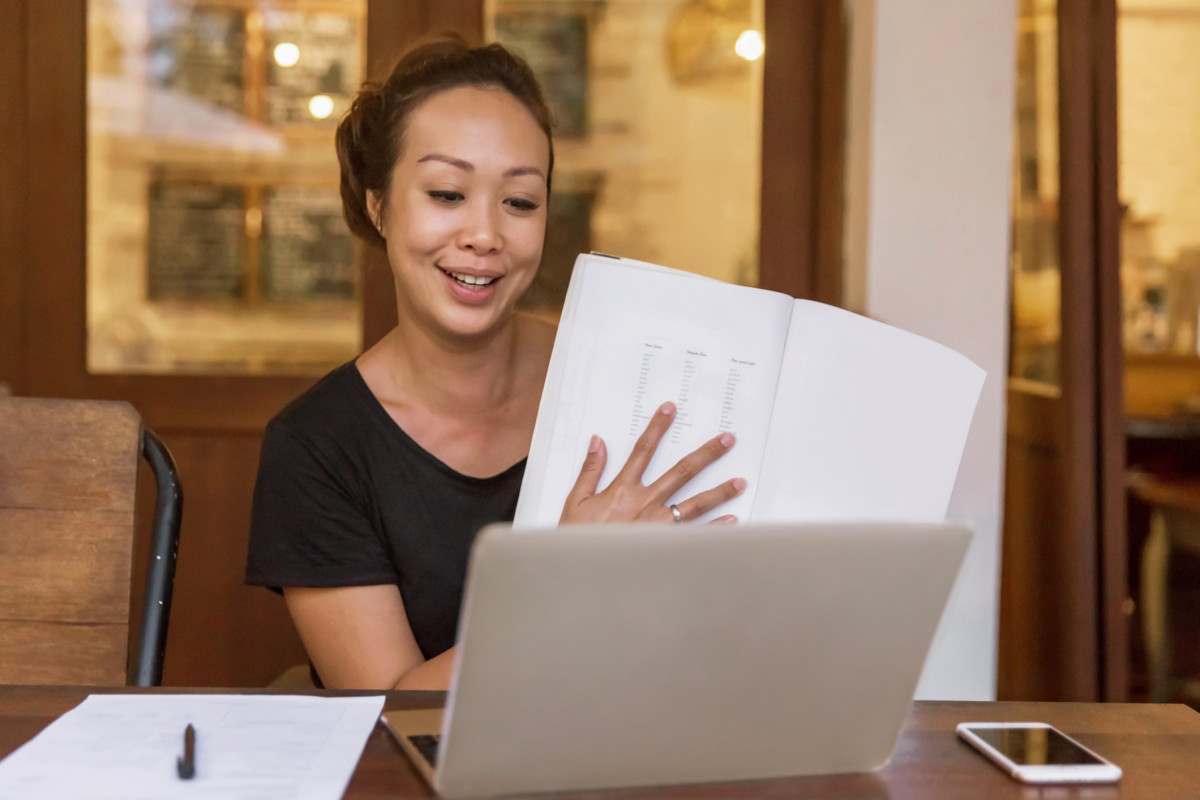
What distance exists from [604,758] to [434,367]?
87 centimetres

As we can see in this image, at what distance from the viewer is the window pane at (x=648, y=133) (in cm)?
240

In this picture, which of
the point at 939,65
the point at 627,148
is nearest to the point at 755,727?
the point at 939,65

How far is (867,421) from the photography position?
881mm

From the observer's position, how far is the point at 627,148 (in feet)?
8.14

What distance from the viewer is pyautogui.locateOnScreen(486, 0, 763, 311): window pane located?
7.89 feet

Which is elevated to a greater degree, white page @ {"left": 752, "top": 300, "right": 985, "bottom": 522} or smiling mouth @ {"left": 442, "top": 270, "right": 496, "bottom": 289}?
smiling mouth @ {"left": 442, "top": 270, "right": 496, "bottom": 289}

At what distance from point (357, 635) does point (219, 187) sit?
4.91 ft

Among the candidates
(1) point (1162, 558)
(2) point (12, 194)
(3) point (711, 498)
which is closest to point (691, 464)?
(3) point (711, 498)

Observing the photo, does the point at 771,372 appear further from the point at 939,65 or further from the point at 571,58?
the point at 571,58

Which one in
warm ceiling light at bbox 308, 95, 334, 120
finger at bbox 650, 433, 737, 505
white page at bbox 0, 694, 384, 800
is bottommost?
white page at bbox 0, 694, 384, 800

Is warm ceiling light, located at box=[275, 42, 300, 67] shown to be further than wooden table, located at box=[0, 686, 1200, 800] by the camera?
Yes

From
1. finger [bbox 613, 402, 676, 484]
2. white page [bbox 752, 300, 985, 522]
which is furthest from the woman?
white page [bbox 752, 300, 985, 522]

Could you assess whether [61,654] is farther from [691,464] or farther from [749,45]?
[749,45]

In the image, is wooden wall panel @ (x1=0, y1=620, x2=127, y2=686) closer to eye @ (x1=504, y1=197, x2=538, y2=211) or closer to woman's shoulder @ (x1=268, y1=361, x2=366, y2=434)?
woman's shoulder @ (x1=268, y1=361, x2=366, y2=434)
